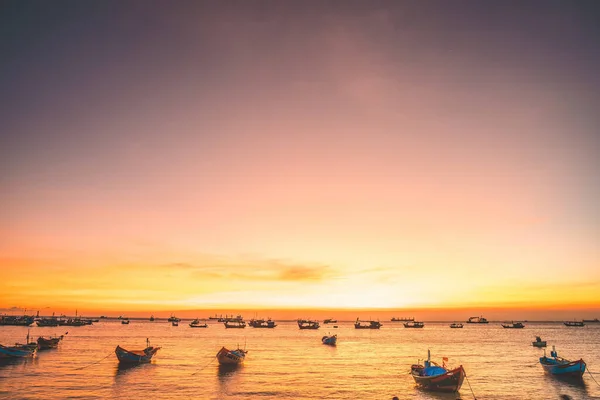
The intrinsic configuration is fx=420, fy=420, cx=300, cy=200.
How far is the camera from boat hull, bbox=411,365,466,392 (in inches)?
1368

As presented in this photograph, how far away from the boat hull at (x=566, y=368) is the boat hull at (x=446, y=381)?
1472 cm

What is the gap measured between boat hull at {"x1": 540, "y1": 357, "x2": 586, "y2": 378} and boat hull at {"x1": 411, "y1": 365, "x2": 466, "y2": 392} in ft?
48.3

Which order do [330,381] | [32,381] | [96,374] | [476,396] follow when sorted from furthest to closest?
[96,374], [330,381], [32,381], [476,396]

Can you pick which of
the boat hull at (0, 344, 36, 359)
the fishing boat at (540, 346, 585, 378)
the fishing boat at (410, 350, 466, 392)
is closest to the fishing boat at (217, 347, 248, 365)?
the fishing boat at (410, 350, 466, 392)

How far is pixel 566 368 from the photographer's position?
4256 centimetres

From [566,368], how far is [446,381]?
1658 cm

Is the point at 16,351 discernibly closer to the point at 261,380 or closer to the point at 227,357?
the point at 227,357

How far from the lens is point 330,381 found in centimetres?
4022

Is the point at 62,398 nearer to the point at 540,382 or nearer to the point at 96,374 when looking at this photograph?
the point at 96,374

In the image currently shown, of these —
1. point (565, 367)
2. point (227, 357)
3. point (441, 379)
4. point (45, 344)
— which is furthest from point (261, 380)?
point (45, 344)

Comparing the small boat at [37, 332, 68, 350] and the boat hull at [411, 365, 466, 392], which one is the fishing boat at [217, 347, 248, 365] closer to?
the boat hull at [411, 365, 466, 392]

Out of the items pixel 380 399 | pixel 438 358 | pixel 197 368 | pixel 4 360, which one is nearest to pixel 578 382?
pixel 380 399

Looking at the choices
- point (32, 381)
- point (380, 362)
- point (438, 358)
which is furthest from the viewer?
point (438, 358)

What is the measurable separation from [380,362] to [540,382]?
804 inches
